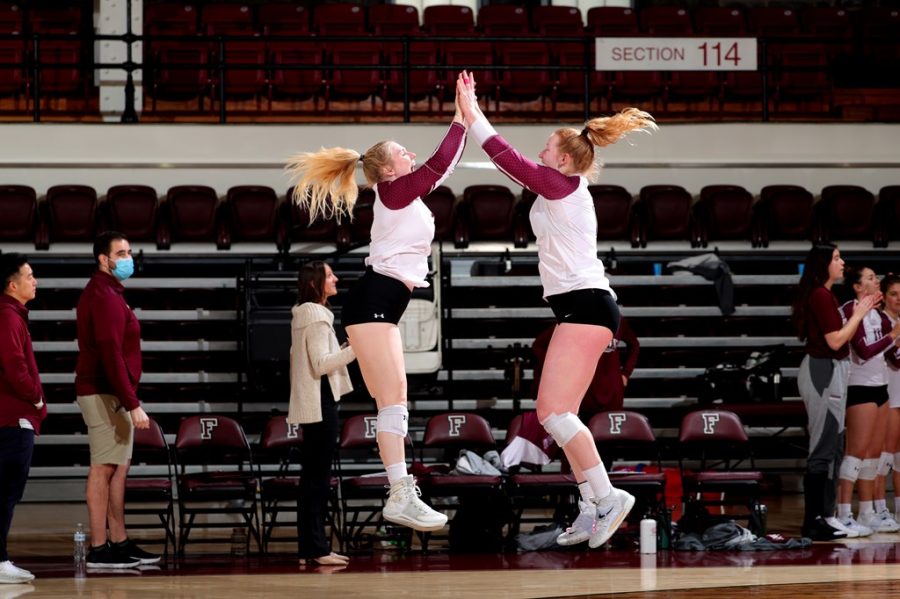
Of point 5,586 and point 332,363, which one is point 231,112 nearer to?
point 332,363

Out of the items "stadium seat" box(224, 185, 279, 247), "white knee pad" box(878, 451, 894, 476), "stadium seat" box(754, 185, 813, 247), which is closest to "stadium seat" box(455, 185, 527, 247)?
"stadium seat" box(224, 185, 279, 247)

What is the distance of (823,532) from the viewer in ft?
27.4

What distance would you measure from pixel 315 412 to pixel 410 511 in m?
1.92

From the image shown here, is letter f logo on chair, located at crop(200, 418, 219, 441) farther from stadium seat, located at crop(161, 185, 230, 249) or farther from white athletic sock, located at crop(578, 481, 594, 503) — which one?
white athletic sock, located at crop(578, 481, 594, 503)

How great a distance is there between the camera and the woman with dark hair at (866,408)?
855 centimetres

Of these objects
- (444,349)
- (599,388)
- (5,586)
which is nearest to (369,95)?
(444,349)

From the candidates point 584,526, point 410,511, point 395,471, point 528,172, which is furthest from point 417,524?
point 528,172

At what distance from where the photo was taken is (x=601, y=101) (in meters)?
14.5

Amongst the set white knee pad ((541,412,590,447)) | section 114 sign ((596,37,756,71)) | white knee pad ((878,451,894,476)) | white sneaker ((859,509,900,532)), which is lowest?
white sneaker ((859,509,900,532))

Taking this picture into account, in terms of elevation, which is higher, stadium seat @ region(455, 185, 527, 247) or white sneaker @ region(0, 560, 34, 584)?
stadium seat @ region(455, 185, 527, 247)

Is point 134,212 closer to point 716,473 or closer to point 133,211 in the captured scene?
point 133,211

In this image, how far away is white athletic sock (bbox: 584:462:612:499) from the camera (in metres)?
5.50

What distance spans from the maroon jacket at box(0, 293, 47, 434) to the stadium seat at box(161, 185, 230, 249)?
16.0 ft

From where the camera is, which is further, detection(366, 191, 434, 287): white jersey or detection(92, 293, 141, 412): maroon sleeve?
detection(92, 293, 141, 412): maroon sleeve
